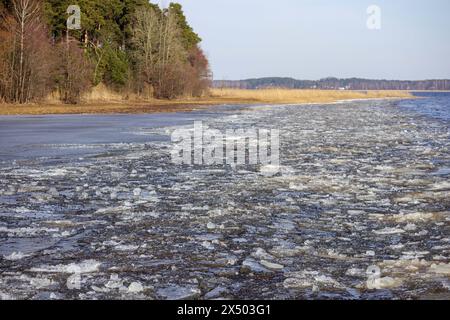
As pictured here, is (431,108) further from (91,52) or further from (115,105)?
(91,52)

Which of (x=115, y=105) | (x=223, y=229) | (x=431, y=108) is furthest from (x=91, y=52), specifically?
Result: (x=223, y=229)

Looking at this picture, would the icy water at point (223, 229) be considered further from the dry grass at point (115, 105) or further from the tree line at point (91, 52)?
the tree line at point (91, 52)

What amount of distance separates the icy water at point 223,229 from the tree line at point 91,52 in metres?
24.0

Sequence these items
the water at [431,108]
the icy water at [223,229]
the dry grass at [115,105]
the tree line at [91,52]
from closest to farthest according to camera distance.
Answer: the icy water at [223,229]
the dry grass at [115,105]
the water at [431,108]
the tree line at [91,52]

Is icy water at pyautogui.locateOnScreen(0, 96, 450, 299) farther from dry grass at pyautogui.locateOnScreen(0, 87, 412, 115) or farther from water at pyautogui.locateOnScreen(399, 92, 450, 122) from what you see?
water at pyautogui.locateOnScreen(399, 92, 450, 122)

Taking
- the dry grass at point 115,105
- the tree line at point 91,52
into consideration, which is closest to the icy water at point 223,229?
the dry grass at point 115,105

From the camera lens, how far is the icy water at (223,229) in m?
3.98

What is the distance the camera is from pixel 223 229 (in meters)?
5.64

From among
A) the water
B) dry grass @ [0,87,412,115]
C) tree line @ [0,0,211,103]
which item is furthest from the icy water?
tree line @ [0,0,211,103]

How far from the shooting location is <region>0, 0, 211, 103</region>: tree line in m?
33.0

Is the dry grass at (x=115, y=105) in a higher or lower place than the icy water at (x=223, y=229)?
higher
